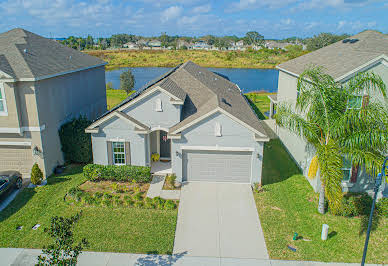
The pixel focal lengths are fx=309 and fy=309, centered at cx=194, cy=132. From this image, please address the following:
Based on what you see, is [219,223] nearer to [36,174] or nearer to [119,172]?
[119,172]

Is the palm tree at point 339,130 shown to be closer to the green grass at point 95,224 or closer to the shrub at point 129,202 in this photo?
the green grass at point 95,224

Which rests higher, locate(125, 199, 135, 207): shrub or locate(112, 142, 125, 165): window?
locate(112, 142, 125, 165): window

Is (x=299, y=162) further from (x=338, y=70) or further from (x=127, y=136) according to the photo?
(x=127, y=136)

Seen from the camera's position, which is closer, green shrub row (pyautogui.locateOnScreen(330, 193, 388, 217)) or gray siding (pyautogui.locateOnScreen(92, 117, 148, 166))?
green shrub row (pyautogui.locateOnScreen(330, 193, 388, 217))

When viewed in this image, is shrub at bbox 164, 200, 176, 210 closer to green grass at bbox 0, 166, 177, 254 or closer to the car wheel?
green grass at bbox 0, 166, 177, 254

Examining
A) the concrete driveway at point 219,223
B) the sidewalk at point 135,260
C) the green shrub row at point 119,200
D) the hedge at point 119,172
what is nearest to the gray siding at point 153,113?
the hedge at point 119,172

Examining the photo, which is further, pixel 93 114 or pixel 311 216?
pixel 93 114

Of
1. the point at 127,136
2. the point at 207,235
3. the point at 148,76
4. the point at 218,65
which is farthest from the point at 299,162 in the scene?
the point at 218,65

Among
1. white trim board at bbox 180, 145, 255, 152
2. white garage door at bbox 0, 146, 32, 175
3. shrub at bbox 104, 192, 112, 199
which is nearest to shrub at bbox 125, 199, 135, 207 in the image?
shrub at bbox 104, 192, 112, 199
